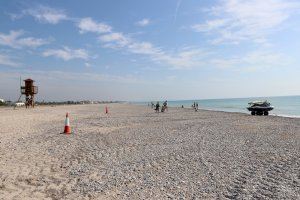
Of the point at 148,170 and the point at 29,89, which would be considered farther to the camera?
the point at 29,89

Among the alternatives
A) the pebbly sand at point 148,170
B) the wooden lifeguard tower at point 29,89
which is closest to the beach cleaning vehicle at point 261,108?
the pebbly sand at point 148,170

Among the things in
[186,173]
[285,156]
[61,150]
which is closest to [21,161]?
[61,150]

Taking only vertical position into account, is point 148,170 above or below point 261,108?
below

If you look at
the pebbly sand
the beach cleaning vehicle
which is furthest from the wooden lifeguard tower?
the pebbly sand

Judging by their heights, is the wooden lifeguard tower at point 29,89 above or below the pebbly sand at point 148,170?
above

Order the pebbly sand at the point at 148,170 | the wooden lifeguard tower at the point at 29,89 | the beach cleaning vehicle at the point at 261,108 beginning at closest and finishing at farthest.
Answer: the pebbly sand at the point at 148,170 < the beach cleaning vehicle at the point at 261,108 < the wooden lifeguard tower at the point at 29,89

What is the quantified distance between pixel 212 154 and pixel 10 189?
6580 mm

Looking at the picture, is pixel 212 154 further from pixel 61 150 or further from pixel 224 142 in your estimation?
pixel 61 150

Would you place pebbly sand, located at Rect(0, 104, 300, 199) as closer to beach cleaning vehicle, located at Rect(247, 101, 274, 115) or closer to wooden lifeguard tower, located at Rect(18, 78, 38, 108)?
beach cleaning vehicle, located at Rect(247, 101, 274, 115)

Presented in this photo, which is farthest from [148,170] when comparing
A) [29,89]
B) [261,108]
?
[29,89]

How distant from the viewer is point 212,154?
11.9m

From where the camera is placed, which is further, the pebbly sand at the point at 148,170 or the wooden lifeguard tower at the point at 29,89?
the wooden lifeguard tower at the point at 29,89

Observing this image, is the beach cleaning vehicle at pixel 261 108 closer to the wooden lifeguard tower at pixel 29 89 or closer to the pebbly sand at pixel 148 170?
the pebbly sand at pixel 148 170

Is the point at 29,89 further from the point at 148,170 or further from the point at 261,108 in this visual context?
Result: the point at 148,170
